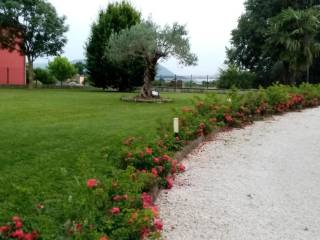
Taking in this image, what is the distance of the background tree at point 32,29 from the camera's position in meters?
30.9

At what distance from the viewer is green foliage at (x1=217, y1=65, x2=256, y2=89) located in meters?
34.4

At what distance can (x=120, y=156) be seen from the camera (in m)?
6.17

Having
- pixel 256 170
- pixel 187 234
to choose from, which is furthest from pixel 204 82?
pixel 187 234

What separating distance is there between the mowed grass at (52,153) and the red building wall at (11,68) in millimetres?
24193

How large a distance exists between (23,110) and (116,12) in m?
16.4

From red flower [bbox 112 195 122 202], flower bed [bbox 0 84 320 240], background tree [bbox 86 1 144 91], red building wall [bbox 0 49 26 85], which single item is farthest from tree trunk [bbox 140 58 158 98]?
red building wall [bbox 0 49 26 85]

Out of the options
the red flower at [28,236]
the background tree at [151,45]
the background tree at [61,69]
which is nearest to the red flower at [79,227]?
the red flower at [28,236]

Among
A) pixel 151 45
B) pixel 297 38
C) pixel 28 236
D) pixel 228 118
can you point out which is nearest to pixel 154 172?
pixel 28 236

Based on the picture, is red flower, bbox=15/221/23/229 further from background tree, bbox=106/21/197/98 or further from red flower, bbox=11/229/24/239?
background tree, bbox=106/21/197/98

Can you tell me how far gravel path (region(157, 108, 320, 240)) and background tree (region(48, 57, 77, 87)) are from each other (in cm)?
3196

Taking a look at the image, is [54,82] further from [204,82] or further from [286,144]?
[286,144]

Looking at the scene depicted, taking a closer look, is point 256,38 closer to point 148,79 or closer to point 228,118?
point 148,79

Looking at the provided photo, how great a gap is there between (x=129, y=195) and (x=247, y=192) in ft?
7.42

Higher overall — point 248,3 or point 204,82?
point 248,3
